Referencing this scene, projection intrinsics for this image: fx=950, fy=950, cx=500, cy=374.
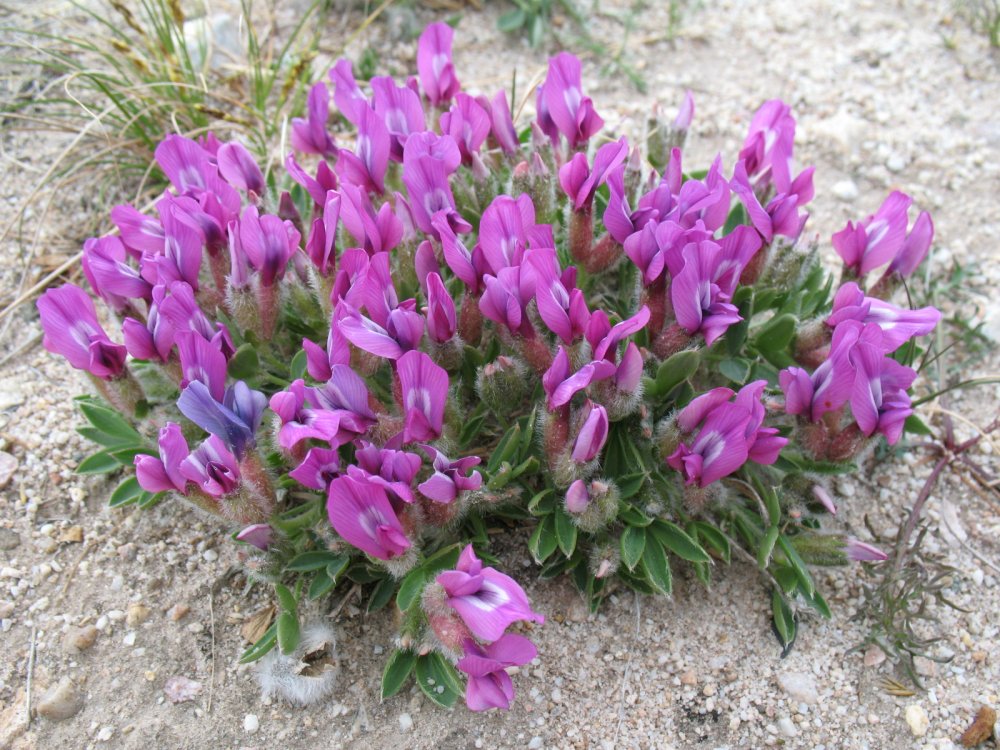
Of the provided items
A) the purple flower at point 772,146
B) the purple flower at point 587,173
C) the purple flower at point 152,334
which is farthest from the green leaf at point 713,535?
the purple flower at point 152,334

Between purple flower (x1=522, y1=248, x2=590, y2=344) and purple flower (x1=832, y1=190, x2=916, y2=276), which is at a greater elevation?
purple flower (x1=522, y1=248, x2=590, y2=344)

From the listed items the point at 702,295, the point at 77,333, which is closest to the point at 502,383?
the point at 702,295

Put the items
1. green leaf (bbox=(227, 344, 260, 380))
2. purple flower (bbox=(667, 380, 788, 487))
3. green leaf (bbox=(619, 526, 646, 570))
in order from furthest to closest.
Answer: green leaf (bbox=(227, 344, 260, 380)) → green leaf (bbox=(619, 526, 646, 570)) → purple flower (bbox=(667, 380, 788, 487))

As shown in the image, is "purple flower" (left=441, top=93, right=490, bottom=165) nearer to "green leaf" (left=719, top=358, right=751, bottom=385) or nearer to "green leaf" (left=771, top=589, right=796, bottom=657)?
"green leaf" (left=719, top=358, right=751, bottom=385)

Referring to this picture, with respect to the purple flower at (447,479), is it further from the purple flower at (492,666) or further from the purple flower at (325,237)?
the purple flower at (325,237)

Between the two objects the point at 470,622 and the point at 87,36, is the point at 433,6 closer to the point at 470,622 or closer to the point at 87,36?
the point at 87,36

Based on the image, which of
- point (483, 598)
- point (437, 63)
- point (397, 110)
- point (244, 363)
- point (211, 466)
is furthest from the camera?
point (437, 63)

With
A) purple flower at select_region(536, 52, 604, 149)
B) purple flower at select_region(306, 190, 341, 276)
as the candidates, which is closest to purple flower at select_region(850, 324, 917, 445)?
purple flower at select_region(536, 52, 604, 149)

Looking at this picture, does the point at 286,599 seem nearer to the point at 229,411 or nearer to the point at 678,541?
the point at 229,411
